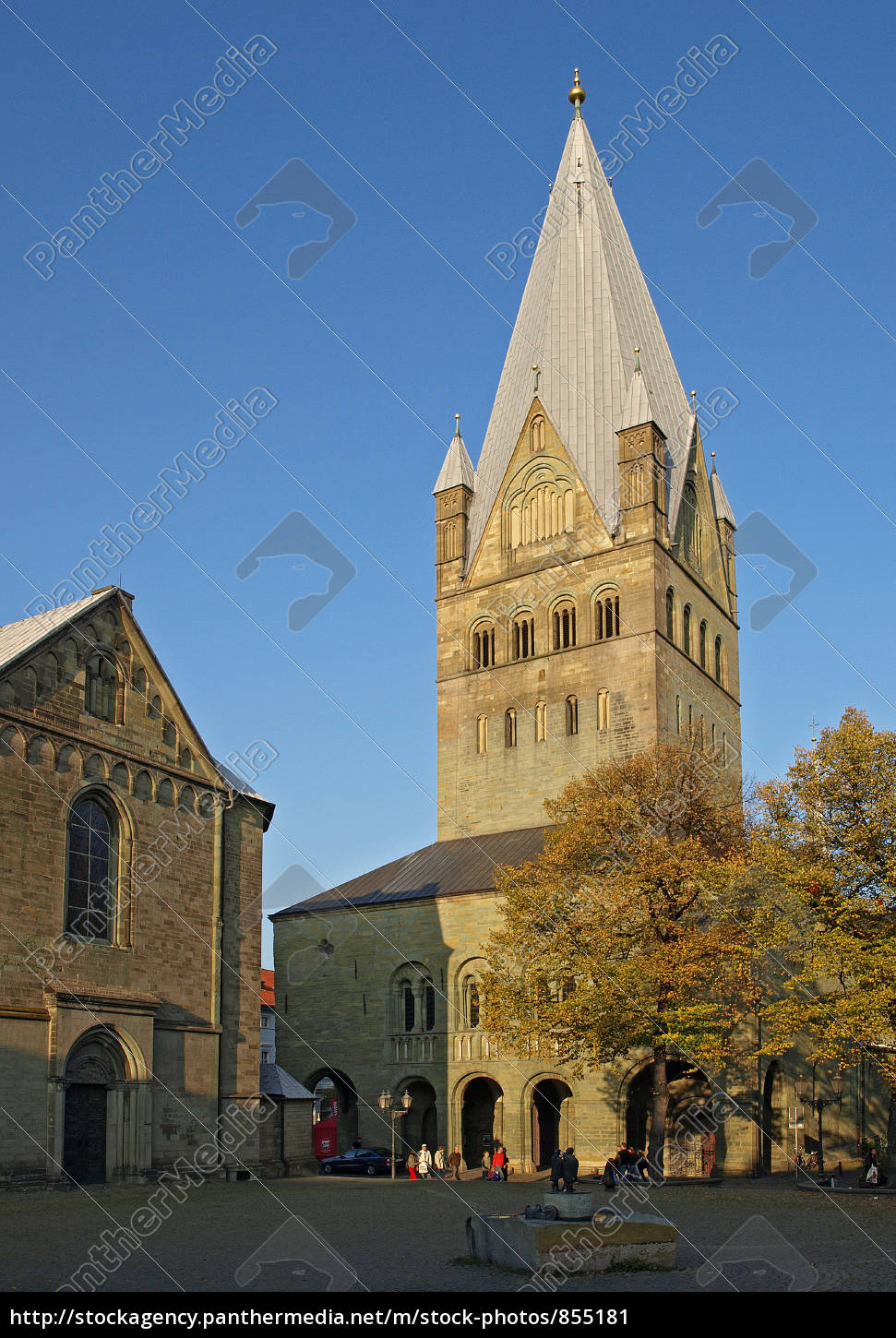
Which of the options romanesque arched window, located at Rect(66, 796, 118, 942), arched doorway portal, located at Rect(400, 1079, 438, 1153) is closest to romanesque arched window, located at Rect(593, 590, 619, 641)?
arched doorway portal, located at Rect(400, 1079, 438, 1153)

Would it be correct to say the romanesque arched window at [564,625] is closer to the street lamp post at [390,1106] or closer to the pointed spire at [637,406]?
the pointed spire at [637,406]

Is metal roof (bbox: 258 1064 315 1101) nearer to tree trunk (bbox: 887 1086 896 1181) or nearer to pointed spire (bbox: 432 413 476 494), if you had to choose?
tree trunk (bbox: 887 1086 896 1181)

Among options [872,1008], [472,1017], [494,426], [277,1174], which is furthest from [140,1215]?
[494,426]

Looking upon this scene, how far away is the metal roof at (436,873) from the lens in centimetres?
5316

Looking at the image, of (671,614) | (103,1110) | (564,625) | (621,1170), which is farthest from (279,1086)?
(671,614)

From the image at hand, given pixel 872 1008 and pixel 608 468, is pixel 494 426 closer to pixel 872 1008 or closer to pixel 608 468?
pixel 608 468

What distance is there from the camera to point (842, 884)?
32.1 meters

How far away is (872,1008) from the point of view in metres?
29.6

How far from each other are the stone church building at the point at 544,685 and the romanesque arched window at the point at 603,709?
0.13 m

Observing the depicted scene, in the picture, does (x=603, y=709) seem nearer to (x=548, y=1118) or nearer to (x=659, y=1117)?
(x=548, y=1118)

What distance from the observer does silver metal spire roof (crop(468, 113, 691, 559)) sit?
209 feet

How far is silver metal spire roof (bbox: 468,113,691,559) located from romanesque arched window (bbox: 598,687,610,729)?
8.53 meters

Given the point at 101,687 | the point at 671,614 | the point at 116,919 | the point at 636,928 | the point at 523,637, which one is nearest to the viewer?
the point at 116,919

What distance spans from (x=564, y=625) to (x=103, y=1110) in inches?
1442
